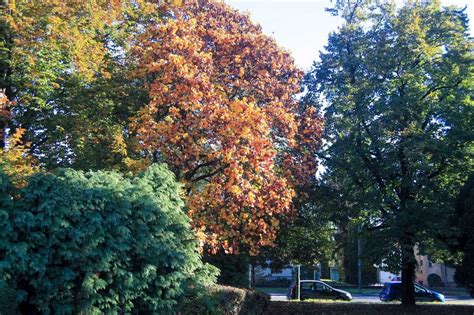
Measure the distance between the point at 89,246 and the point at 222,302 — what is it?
4174 mm

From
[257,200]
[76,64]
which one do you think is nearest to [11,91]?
[76,64]

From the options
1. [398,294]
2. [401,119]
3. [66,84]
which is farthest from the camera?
[398,294]

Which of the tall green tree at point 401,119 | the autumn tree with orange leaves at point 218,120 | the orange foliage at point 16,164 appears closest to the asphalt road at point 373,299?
the tall green tree at point 401,119

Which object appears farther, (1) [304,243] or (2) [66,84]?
(1) [304,243]

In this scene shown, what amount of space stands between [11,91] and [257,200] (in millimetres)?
7464

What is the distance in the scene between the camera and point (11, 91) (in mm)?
14438

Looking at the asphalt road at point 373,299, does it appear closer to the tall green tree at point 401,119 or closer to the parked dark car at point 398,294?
the parked dark car at point 398,294

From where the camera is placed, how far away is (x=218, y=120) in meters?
13.3

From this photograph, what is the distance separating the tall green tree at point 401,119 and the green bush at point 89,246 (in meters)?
10.4

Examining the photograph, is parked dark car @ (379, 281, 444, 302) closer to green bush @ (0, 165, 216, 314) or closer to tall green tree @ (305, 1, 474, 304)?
tall green tree @ (305, 1, 474, 304)

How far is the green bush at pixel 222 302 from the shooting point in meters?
10.2

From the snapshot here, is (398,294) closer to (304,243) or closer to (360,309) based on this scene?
(360,309)

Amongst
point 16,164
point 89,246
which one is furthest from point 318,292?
point 89,246

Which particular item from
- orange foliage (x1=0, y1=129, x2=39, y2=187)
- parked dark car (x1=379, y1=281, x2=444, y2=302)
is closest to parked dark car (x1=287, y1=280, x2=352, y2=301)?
parked dark car (x1=379, y1=281, x2=444, y2=302)
